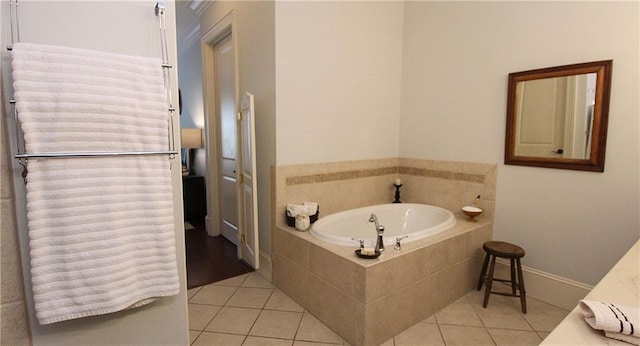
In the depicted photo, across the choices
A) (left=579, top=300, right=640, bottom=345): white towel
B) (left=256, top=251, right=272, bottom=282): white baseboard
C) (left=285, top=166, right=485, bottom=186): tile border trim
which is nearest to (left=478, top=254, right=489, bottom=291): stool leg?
(left=285, top=166, right=485, bottom=186): tile border trim

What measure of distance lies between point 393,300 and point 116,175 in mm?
1648

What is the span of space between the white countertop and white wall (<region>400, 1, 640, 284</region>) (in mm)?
690

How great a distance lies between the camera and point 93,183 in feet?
3.58

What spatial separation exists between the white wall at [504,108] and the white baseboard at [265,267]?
1842mm

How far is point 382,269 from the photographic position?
1861mm

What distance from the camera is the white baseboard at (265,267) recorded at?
108 inches

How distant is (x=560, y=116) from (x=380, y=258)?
1772 mm

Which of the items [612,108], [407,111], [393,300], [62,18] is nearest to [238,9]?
[407,111]

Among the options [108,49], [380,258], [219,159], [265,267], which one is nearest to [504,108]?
[380,258]

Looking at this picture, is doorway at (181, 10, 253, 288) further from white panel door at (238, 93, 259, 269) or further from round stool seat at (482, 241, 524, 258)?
round stool seat at (482, 241, 524, 258)

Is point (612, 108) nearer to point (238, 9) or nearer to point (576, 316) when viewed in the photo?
point (576, 316)

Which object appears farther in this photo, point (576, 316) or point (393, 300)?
point (393, 300)

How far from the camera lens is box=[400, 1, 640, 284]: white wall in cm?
206

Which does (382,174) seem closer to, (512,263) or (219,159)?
(512,263)
